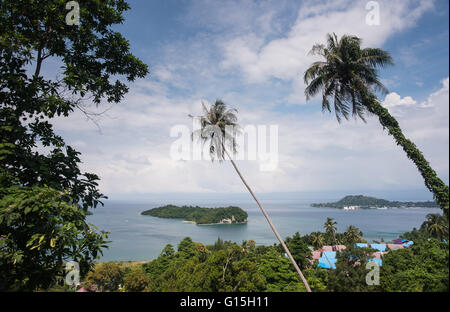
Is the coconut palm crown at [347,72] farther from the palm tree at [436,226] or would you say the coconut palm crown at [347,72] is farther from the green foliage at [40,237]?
the green foliage at [40,237]

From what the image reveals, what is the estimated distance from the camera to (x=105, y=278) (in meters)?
26.1

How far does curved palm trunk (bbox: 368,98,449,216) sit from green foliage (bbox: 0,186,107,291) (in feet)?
23.3

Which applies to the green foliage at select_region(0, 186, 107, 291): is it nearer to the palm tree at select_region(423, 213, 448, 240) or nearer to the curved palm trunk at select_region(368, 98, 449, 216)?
the palm tree at select_region(423, 213, 448, 240)

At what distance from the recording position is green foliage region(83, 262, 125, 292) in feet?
84.1

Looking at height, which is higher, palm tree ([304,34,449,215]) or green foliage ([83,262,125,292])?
palm tree ([304,34,449,215])

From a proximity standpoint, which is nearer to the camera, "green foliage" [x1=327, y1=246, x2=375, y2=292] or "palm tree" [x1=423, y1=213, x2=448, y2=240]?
"palm tree" [x1=423, y1=213, x2=448, y2=240]

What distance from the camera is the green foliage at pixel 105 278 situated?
25.6 m

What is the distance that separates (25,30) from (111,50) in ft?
4.41

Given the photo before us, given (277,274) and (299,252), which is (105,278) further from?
(299,252)

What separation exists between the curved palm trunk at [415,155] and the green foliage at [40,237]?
7.09 meters

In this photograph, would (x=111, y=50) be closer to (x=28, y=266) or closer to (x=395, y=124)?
(x=28, y=266)

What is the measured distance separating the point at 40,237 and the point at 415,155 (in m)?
8.17

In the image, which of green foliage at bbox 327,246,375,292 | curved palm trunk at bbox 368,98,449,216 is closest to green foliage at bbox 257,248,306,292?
green foliage at bbox 327,246,375,292
